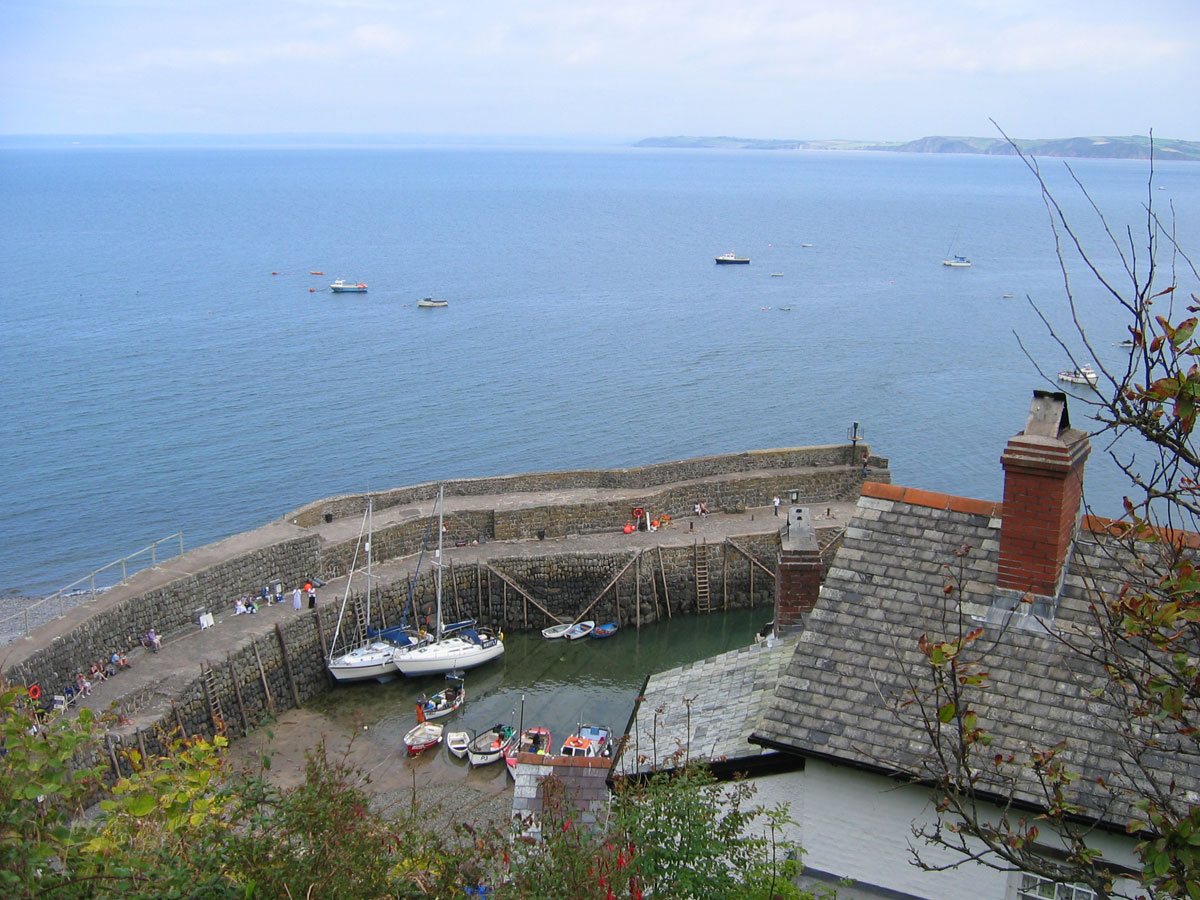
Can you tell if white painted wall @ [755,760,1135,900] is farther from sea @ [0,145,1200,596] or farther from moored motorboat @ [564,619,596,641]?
moored motorboat @ [564,619,596,641]

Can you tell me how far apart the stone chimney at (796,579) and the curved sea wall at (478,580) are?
1502 centimetres

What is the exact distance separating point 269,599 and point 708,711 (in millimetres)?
20493

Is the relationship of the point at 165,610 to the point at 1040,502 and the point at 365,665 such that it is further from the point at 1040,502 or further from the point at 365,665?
the point at 1040,502

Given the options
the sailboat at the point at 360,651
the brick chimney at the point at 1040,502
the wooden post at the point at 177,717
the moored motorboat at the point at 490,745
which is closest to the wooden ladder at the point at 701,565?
the moored motorboat at the point at 490,745

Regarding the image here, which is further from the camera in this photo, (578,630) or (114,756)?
(578,630)

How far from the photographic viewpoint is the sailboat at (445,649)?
28.9 m

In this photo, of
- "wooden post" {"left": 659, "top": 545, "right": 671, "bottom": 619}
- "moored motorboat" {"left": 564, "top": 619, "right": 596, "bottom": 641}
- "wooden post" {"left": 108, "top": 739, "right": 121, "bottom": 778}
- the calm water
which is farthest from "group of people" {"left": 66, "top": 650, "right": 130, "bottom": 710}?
"wooden post" {"left": 659, "top": 545, "right": 671, "bottom": 619}

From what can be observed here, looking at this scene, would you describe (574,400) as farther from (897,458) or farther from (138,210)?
(138,210)

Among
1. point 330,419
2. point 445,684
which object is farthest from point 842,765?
point 330,419

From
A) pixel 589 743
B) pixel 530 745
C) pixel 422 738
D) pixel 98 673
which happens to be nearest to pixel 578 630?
pixel 422 738

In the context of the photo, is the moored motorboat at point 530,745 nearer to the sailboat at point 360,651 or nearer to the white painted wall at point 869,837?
the sailboat at point 360,651

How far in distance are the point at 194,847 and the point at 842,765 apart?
5.11 meters

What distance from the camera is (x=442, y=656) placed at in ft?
95.6

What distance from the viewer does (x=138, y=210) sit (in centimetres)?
17512
